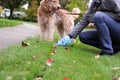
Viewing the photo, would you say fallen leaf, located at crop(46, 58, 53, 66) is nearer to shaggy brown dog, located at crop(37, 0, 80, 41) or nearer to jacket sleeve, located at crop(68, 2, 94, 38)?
jacket sleeve, located at crop(68, 2, 94, 38)

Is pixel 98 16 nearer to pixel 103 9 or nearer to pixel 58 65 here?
pixel 103 9

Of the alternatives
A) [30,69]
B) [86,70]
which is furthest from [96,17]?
[30,69]

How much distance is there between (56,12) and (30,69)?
13.9 ft

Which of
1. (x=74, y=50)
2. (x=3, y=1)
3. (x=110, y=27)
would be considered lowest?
(x=3, y=1)

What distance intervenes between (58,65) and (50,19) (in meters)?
3.29

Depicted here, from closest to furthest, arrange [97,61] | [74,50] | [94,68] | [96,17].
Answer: [94,68] → [97,61] → [96,17] → [74,50]

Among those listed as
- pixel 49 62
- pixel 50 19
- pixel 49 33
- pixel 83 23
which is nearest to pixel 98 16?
pixel 83 23

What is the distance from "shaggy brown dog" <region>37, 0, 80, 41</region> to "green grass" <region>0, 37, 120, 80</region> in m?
1.57

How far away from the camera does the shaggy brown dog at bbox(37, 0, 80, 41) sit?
8.09 metres

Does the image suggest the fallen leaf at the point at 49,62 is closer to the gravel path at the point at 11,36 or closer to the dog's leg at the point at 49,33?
the gravel path at the point at 11,36

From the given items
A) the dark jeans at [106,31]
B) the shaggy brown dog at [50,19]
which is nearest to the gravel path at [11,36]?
the shaggy brown dog at [50,19]

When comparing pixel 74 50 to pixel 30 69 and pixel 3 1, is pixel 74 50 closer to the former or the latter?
pixel 30 69

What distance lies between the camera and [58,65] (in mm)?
5215

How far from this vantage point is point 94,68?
5348 mm
